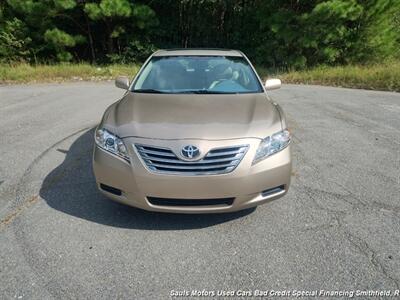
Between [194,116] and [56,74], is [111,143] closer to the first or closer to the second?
[194,116]

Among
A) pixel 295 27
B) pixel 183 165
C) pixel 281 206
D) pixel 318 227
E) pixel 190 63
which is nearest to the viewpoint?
pixel 183 165

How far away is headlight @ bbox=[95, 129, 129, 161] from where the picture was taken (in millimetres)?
2955

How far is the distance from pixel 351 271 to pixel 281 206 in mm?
1016

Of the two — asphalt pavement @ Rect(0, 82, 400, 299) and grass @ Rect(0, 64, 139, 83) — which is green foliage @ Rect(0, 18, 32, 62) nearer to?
grass @ Rect(0, 64, 139, 83)

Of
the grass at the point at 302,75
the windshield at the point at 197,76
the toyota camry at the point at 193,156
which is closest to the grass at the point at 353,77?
the grass at the point at 302,75

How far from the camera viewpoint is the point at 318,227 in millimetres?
3176

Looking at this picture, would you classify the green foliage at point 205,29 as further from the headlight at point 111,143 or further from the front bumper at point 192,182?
the headlight at point 111,143

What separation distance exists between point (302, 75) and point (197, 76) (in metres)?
9.11

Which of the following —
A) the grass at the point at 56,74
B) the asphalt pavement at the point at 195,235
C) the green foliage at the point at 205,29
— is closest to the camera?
the asphalt pavement at the point at 195,235

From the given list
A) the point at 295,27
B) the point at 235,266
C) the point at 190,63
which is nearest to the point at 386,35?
the point at 295,27

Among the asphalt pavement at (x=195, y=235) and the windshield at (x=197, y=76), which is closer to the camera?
the asphalt pavement at (x=195, y=235)

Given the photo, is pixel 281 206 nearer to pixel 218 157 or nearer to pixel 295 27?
pixel 218 157

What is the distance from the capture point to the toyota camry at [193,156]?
9.26 ft

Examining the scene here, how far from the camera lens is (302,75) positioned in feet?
40.6
